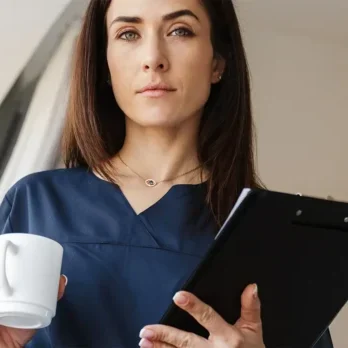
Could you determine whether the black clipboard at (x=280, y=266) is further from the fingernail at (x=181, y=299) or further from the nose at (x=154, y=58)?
the nose at (x=154, y=58)

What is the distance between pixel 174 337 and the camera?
2.51 feet

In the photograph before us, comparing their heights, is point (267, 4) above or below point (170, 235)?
above

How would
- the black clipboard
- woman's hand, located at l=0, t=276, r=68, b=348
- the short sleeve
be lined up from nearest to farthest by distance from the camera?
the black clipboard → woman's hand, located at l=0, t=276, r=68, b=348 → the short sleeve

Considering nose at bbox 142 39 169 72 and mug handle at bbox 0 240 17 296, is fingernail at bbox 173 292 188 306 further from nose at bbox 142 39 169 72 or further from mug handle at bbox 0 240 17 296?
nose at bbox 142 39 169 72

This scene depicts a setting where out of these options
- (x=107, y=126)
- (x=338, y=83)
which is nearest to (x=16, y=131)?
(x=107, y=126)

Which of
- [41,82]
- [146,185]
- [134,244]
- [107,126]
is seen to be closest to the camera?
[134,244]

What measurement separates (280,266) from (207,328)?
0.12 m

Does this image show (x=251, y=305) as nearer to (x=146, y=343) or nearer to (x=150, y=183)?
(x=146, y=343)

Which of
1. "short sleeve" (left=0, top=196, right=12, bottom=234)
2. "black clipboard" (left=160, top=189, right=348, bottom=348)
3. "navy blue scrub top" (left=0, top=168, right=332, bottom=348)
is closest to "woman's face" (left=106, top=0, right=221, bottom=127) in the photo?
"navy blue scrub top" (left=0, top=168, right=332, bottom=348)

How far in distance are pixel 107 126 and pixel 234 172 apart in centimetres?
25

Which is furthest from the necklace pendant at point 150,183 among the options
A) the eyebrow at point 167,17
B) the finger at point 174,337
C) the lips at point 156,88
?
the finger at point 174,337

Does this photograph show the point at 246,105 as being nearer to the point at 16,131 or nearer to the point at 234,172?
the point at 234,172

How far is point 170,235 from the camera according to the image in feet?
3.30

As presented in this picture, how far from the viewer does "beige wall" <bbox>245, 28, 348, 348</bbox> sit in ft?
5.63
